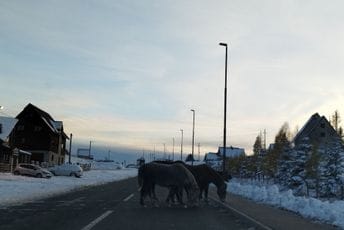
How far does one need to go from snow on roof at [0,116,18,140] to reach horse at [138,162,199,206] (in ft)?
168

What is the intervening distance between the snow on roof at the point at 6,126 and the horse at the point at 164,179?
51334mm

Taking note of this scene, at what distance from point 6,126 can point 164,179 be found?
56863 mm

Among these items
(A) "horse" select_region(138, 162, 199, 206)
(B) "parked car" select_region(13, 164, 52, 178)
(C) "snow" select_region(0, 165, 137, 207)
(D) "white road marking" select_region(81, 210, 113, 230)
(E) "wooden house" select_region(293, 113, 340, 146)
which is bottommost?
(D) "white road marking" select_region(81, 210, 113, 230)

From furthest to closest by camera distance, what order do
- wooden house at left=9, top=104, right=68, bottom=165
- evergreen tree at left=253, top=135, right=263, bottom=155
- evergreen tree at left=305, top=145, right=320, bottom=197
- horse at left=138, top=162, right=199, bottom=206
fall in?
1. wooden house at left=9, top=104, right=68, bottom=165
2. evergreen tree at left=253, top=135, right=263, bottom=155
3. evergreen tree at left=305, top=145, right=320, bottom=197
4. horse at left=138, top=162, right=199, bottom=206

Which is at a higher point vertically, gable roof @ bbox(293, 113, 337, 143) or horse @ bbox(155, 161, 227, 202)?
gable roof @ bbox(293, 113, 337, 143)

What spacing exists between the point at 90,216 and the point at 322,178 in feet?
121

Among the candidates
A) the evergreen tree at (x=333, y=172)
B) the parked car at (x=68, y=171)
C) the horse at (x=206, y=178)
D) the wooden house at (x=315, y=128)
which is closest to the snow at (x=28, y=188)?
the horse at (x=206, y=178)

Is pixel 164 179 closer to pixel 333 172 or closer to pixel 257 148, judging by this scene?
pixel 333 172

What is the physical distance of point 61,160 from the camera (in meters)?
117

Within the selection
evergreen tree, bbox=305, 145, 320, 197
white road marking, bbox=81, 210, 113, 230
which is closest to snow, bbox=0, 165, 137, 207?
white road marking, bbox=81, 210, 113, 230

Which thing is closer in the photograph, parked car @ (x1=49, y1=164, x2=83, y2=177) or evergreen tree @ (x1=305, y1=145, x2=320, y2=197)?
evergreen tree @ (x1=305, y1=145, x2=320, y2=197)

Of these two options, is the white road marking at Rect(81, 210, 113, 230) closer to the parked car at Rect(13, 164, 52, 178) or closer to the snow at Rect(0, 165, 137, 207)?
the snow at Rect(0, 165, 137, 207)

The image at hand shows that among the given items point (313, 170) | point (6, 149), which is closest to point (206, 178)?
point (313, 170)

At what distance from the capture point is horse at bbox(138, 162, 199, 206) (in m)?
23.9
